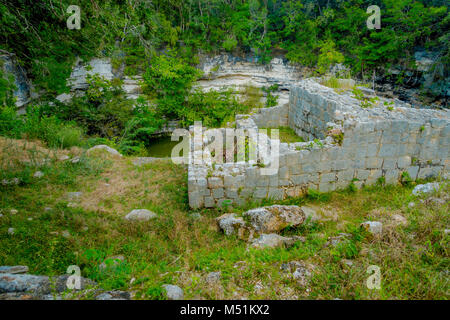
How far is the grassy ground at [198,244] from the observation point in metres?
2.71

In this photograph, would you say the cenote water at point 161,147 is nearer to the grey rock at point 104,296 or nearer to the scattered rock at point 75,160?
the scattered rock at point 75,160

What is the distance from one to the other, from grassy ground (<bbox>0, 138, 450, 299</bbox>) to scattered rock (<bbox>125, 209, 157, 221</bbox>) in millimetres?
160

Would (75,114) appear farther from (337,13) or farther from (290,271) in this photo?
(337,13)

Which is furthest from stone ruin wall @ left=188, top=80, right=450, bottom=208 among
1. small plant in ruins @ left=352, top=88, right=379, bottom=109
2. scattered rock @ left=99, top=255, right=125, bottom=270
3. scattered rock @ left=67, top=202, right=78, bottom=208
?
scattered rock @ left=67, top=202, right=78, bottom=208

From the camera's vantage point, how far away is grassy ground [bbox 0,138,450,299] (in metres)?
2.71

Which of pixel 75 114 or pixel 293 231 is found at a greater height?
pixel 75 114

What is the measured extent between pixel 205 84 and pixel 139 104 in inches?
202

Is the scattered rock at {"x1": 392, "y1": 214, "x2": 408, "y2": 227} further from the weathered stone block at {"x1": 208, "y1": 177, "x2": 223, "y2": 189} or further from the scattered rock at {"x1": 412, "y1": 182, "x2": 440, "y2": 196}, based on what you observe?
the weathered stone block at {"x1": 208, "y1": 177, "x2": 223, "y2": 189}

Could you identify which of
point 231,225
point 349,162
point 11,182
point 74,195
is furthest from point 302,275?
point 11,182

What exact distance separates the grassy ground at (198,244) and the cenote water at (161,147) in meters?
7.37

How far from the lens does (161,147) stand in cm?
1496

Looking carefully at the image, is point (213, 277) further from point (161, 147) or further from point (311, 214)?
point (161, 147)

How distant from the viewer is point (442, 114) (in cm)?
618
